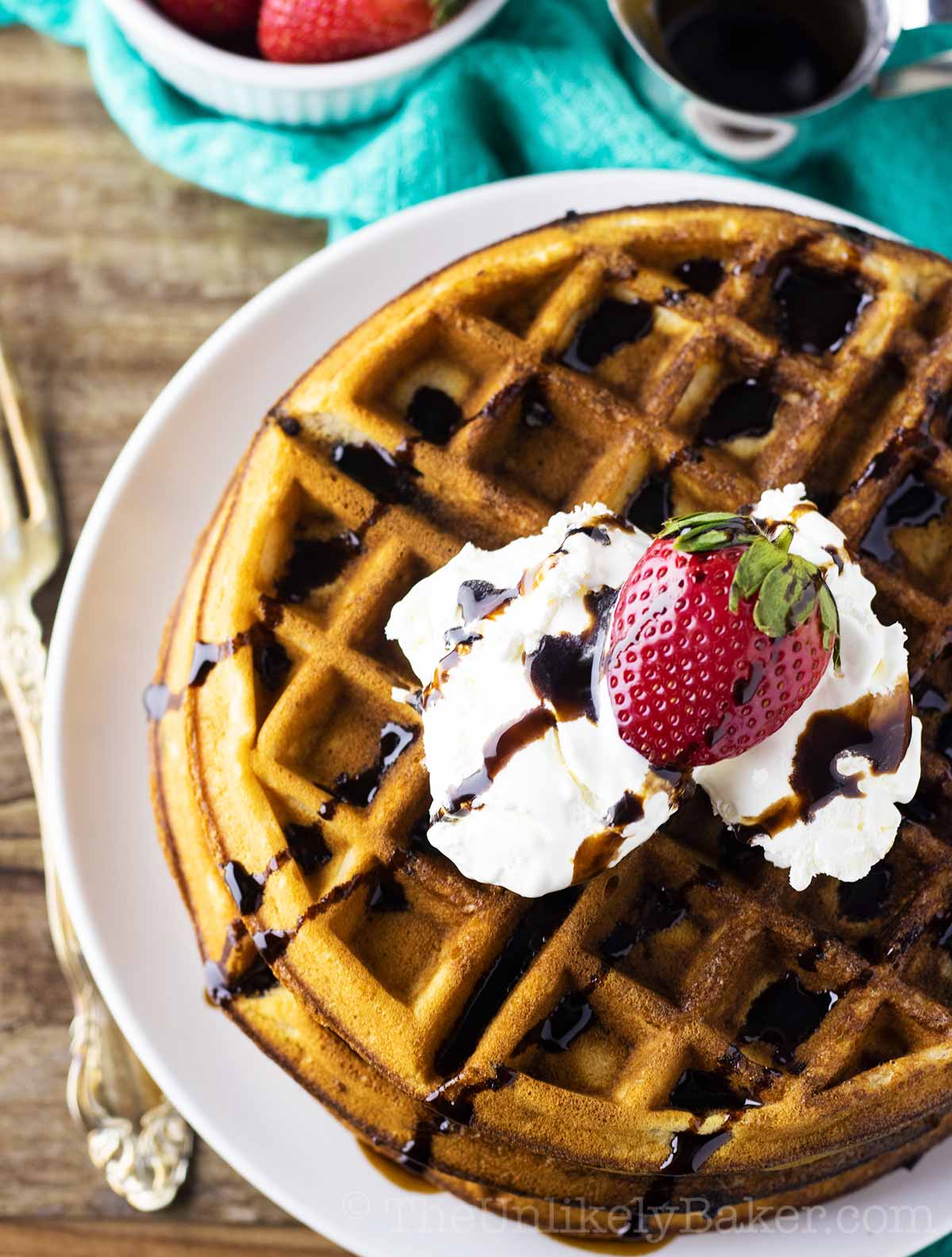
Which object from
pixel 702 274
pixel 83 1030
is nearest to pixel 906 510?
pixel 702 274

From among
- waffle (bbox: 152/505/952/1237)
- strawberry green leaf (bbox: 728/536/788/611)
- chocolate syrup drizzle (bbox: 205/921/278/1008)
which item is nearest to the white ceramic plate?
waffle (bbox: 152/505/952/1237)

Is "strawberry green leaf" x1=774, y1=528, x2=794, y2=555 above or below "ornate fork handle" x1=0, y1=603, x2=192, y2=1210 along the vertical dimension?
above

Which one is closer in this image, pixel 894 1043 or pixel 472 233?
pixel 894 1043

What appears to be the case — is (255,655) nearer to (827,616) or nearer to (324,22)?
(827,616)

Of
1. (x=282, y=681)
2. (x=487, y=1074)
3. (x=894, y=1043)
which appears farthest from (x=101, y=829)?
(x=894, y=1043)

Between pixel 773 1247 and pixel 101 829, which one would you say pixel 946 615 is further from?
pixel 101 829

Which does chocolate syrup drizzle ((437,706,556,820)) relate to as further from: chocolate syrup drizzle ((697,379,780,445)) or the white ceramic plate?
the white ceramic plate

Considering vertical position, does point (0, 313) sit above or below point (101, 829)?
above
